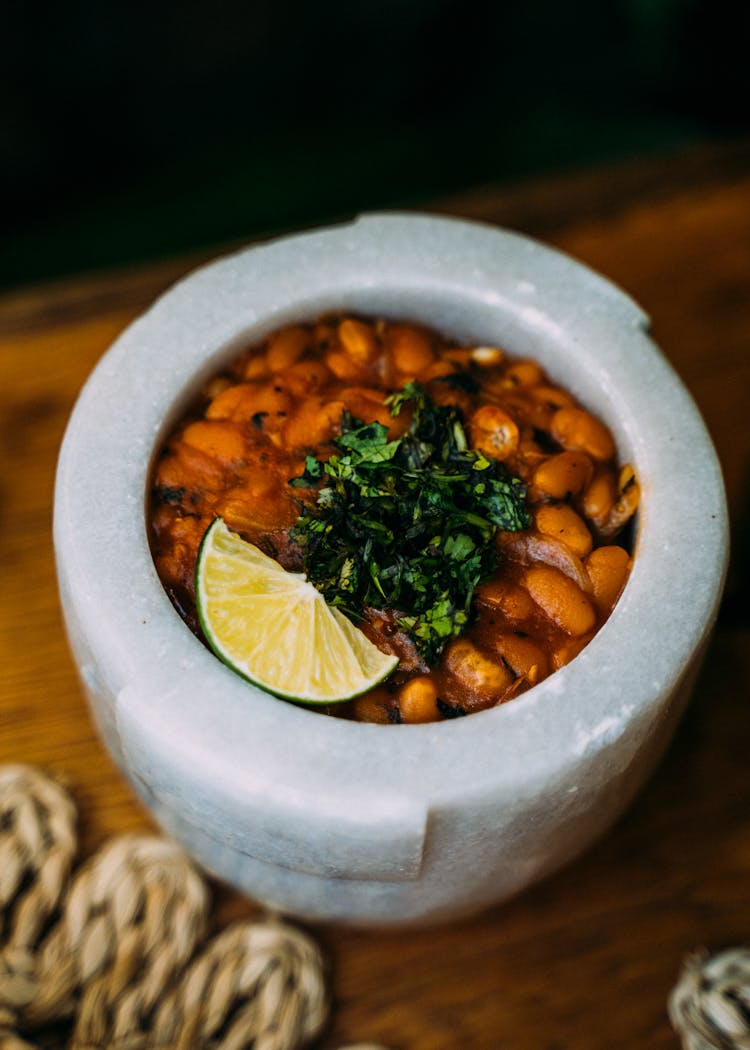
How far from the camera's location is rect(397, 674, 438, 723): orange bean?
950 mm

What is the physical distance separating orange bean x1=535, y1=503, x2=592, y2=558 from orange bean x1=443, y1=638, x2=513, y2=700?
0.43ft

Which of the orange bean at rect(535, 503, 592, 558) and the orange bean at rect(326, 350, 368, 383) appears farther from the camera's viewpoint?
the orange bean at rect(326, 350, 368, 383)

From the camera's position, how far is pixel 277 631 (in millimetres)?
958

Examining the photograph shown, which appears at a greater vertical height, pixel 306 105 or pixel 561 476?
pixel 561 476

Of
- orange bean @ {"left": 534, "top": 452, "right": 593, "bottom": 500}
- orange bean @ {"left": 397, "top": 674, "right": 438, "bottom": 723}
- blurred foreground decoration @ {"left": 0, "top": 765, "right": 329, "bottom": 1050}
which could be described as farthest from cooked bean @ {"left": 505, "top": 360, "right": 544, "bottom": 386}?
blurred foreground decoration @ {"left": 0, "top": 765, "right": 329, "bottom": 1050}

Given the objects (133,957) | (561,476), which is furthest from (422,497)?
(133,957)

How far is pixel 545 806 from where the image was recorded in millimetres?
917

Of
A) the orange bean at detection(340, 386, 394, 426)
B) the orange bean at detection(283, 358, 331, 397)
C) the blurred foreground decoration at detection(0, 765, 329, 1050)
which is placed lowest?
the blurred foreground decoration at detection(0, 765, 329, 1050)

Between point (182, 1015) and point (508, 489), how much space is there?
0.55 metres

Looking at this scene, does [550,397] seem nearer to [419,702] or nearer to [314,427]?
[314,427]

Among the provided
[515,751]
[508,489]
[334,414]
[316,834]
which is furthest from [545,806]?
[334,414]

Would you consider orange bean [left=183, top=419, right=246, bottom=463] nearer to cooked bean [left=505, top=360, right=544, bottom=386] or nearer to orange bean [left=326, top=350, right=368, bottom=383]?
orange bean [left=326, top=350, right=368, bottom=383]

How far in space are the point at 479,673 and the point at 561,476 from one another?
0.20m

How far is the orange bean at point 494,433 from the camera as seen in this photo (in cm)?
108
